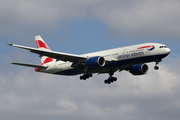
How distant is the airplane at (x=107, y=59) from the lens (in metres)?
53.6

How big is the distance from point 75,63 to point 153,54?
1261 cm

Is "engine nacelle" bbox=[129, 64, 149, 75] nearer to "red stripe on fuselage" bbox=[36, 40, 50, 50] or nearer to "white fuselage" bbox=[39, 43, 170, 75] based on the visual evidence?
"white fuselage" bbox=[39, 43, 170, 75]

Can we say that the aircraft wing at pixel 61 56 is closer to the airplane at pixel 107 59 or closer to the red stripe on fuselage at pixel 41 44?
the airplane at pixel 107 59

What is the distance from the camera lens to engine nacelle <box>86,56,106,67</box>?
55.0 meters

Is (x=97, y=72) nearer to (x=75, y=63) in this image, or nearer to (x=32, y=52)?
(x=75, y=63)

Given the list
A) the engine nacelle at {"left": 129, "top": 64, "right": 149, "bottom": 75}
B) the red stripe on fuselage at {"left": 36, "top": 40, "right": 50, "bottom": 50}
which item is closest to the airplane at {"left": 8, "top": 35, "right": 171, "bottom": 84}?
the engine nacelle at {"left": 129, "top": 64, "right": 149, "bottom": 75}

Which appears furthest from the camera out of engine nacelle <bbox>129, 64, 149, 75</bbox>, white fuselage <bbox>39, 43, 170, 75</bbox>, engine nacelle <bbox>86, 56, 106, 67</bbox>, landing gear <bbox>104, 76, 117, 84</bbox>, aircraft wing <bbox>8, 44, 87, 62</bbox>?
landing gear <bbox>104, 76, 117, 84</bbox>

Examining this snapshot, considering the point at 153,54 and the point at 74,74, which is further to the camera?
the point at 74,74

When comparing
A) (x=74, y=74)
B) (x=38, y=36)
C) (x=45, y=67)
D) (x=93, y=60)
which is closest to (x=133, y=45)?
(x=93, y=60)

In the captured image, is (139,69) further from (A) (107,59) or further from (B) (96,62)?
(B) (96,62)

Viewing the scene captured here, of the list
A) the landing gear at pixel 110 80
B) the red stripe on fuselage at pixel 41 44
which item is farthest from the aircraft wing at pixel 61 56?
the red stripe on fuselage at pixel 41 44

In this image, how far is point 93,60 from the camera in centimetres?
5541

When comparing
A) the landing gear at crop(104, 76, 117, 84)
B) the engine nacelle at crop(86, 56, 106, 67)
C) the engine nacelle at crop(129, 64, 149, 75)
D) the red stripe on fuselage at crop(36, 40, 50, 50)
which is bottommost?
the engine nacelle at crop(86, 56, 106, 67)

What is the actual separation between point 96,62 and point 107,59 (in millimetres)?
2139
